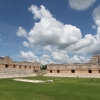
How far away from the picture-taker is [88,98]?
12156 millimetres

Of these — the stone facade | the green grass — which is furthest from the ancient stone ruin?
the green grass

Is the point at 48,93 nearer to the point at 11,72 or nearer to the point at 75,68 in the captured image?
the point at 11,72

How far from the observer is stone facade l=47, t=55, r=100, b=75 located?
3850cm

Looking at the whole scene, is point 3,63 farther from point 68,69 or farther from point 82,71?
point 82,71

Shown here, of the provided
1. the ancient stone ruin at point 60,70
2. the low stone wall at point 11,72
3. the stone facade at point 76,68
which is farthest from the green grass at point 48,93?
the stone facade at point 76,68

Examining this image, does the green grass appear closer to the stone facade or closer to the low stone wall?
the low stone wall

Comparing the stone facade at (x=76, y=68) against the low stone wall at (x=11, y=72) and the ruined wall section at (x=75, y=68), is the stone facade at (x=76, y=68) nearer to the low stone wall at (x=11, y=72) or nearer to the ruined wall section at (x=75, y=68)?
the ruined wall section at (x=75, y=68)

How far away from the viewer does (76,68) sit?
41344 millimetres

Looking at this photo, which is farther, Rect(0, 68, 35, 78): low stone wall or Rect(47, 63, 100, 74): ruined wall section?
Rect(47, 63, 100, 74): ruined wall section

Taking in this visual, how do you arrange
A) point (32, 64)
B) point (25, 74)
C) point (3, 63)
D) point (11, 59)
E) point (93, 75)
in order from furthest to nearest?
point (32, 64) → point (11, 59) → point (3, 63) → point (25, 74) → point (93, 75)

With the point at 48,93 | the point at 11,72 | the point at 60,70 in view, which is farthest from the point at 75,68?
the point at 48,93

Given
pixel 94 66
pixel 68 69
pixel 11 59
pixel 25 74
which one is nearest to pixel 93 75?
pixel 94 66

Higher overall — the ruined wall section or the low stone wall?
the ruined wall section

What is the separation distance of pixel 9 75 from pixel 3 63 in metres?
12.3
